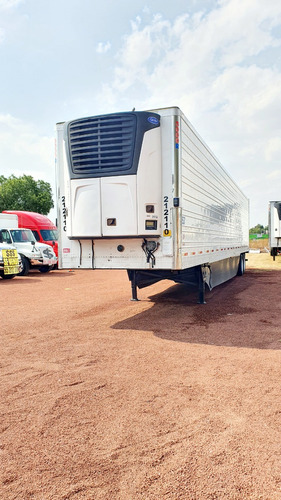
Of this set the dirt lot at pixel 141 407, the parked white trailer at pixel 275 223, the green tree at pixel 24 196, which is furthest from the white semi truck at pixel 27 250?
the green tree at pixel 24 196

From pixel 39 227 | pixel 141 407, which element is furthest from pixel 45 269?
pixel 141 407

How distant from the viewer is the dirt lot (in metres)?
2.61

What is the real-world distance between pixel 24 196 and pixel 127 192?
4259 cm

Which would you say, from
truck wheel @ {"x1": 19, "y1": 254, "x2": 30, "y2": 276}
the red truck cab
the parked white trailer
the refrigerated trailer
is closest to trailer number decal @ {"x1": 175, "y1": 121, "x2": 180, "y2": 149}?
the refrigerated trailer

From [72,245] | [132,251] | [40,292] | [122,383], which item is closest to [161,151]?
[132,251]

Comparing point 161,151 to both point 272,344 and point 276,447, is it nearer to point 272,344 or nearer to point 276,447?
point 272,344

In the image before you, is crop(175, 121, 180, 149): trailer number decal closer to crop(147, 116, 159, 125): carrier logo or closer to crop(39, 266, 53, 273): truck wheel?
crop(147, 116, 159, 125): carrier logo

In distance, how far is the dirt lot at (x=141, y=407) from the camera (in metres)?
2.61

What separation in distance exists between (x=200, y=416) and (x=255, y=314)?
4.70 meters

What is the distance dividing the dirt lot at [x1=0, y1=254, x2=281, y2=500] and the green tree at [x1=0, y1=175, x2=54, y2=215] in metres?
40.8

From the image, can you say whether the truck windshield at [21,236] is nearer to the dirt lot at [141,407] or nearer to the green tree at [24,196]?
the dirt lot at [141,407]

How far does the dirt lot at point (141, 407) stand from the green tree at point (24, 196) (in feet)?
134

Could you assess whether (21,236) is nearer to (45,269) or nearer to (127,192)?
(45,269)

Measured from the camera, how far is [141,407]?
3.68 m
